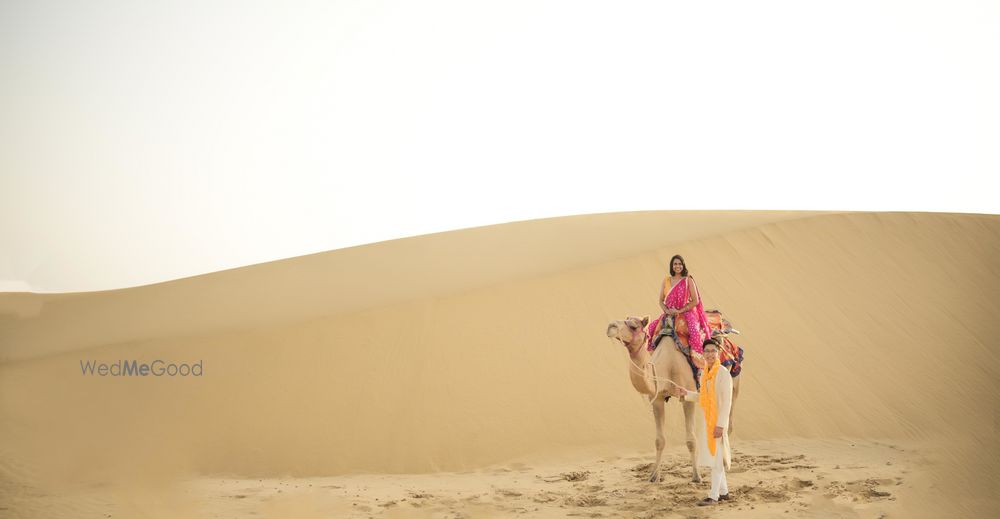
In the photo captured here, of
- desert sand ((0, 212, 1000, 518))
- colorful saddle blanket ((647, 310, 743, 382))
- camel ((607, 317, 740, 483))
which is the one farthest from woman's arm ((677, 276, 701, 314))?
desert sand ((0, 212, 1000, 518))

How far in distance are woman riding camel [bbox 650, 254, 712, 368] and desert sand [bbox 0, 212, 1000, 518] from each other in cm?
184

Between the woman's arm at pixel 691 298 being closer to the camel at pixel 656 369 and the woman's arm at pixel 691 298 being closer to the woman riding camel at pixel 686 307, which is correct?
the woman riding camel at pixel 686 307

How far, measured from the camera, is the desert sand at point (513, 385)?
10477 mm

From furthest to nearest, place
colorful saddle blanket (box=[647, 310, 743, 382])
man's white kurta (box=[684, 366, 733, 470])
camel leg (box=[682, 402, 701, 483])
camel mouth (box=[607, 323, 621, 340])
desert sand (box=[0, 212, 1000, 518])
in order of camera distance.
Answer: desert sand (box=[0, 212, 1000, 518])
camel leg (box=[682, 402, 701, 483])
colorful saddle blanket (box=[647, 310, 743, 382])
camel mouth (box=[607, 323, 621, 340])
man's white kurta (box=[684, 366, 733, 470])

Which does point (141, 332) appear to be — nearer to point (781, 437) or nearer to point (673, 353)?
point (673, 353)

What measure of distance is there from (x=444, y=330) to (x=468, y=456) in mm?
3522

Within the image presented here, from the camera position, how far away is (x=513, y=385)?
1448 centimetres

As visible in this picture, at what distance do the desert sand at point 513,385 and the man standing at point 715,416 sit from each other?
0.32 m

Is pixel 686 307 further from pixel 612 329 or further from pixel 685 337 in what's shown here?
pixel 612 329

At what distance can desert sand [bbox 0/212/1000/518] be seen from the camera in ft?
34.4

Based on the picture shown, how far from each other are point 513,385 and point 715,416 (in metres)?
5.78

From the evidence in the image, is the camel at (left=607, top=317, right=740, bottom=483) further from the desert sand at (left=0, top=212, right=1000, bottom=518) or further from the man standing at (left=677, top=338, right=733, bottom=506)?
the desert sand at (left=0, top=212, right=1000, bottom=518)

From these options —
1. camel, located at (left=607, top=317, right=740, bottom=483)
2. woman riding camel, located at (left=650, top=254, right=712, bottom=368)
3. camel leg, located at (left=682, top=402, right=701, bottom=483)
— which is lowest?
camel leg, located at (left=682, top=402, right=701, bottom=483)

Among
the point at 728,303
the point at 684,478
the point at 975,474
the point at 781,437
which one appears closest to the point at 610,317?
the point at 728,303
